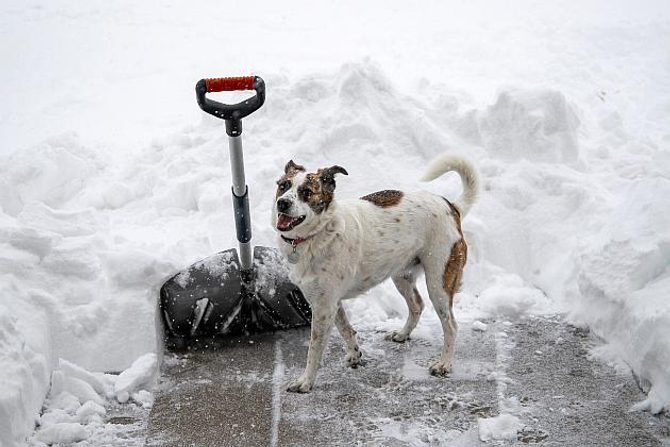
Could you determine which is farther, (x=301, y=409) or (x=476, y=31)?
(x=476, y=31)

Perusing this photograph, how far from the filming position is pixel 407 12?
50.0 ft

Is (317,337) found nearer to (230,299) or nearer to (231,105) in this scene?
(230,299)

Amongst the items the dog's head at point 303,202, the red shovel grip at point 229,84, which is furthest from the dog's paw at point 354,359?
the red shovel grip at point 229,84

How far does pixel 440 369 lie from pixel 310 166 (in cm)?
260

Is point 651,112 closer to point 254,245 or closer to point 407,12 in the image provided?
point 254,245

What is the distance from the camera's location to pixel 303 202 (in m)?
3.53

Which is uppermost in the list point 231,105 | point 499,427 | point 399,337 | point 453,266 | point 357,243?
point 231,105

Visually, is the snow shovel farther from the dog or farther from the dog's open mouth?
the dog's open mouth

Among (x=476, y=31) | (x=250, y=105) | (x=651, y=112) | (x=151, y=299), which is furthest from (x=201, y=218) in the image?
(x=476, y=31)

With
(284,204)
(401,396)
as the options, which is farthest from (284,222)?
(401,396)

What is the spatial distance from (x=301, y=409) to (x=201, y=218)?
2.37 meters

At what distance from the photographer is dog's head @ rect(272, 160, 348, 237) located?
348cm

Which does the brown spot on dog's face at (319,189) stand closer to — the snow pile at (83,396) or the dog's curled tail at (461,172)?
the dog's curled tail at (461,172)

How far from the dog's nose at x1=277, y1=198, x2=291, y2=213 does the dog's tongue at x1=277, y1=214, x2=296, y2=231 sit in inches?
2.2
